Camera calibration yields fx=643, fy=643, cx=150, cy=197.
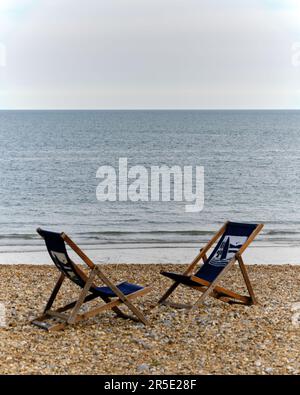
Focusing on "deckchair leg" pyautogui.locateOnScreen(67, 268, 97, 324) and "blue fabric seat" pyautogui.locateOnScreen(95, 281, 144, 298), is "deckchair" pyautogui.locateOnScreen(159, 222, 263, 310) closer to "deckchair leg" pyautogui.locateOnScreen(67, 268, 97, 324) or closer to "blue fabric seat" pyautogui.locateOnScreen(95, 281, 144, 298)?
"blue fabric seat" pyautogui.locateOnScreen(95, 281, 144, 298)

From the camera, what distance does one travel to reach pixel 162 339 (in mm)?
5836

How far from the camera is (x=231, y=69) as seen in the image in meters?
61.5

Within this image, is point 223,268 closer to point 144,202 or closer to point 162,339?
point 162,339

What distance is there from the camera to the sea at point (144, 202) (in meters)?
13.7

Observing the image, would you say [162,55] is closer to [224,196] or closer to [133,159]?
[133,159]

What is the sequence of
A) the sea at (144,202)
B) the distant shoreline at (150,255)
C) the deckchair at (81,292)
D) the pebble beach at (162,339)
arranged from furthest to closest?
1. the sea at (144,202)
2. the distant shoreline at (150,255)
3. the deckchair at (81,292)
4. the pebble beach at (162,339)

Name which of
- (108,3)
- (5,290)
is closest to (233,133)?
(108,3)

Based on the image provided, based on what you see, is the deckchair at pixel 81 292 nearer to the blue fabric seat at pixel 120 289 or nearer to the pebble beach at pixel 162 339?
the blue fabric seat at pixel 120 289

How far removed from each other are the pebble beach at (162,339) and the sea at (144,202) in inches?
181

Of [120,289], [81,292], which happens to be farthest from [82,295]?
[120,289]

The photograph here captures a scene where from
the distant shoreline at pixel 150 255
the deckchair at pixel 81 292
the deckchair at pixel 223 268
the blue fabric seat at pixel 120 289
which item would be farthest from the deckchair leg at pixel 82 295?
the distant shoreline at pixel 150 255

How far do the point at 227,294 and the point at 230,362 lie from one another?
182cm

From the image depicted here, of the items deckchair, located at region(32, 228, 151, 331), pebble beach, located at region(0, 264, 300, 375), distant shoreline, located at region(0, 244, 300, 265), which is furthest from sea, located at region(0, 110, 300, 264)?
deckchair, located at region(32, 228, 151, 331)

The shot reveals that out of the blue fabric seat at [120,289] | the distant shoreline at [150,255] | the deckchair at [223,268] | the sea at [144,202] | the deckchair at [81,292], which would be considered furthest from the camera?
the sea at [144,202]
